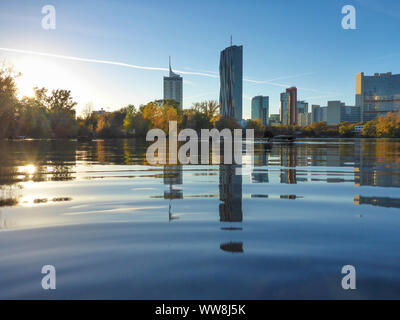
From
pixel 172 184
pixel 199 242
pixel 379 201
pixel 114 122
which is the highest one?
pixel 114 122

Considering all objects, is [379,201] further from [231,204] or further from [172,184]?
[172,184]

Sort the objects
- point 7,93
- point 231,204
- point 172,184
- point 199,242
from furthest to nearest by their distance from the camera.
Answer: point 7,93 → point 172,184 → point 231,204 → point 199,242

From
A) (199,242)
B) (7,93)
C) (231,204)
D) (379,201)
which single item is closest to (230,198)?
(231,204)

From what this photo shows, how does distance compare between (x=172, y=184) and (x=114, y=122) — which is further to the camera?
(x=114, y=122)

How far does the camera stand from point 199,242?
502 cm

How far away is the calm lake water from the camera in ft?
11.6

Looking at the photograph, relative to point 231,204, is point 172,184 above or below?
above

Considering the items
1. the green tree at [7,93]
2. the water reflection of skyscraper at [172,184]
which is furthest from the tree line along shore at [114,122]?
the water reflection of skyscraper at [172,184]

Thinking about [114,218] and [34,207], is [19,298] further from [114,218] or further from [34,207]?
[34,207]

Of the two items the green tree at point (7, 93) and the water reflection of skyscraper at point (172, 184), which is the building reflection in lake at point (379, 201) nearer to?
the water reflection of skyscraper at point (172, 184)

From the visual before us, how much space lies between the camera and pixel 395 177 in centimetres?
1310

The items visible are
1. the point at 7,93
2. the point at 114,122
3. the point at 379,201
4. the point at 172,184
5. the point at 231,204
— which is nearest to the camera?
the point at 231,204

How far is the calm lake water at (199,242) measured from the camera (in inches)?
139

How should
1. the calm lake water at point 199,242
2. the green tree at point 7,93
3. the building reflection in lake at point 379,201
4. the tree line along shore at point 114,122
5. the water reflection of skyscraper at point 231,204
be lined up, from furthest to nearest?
1. the tree line along shore at point 114,122
2. the green tree at point 7,93
3. the building reflection in lake at point 379,201
4. the water reflection of skyscraper at point 231,204
5. the calm lake water at point 199,242
